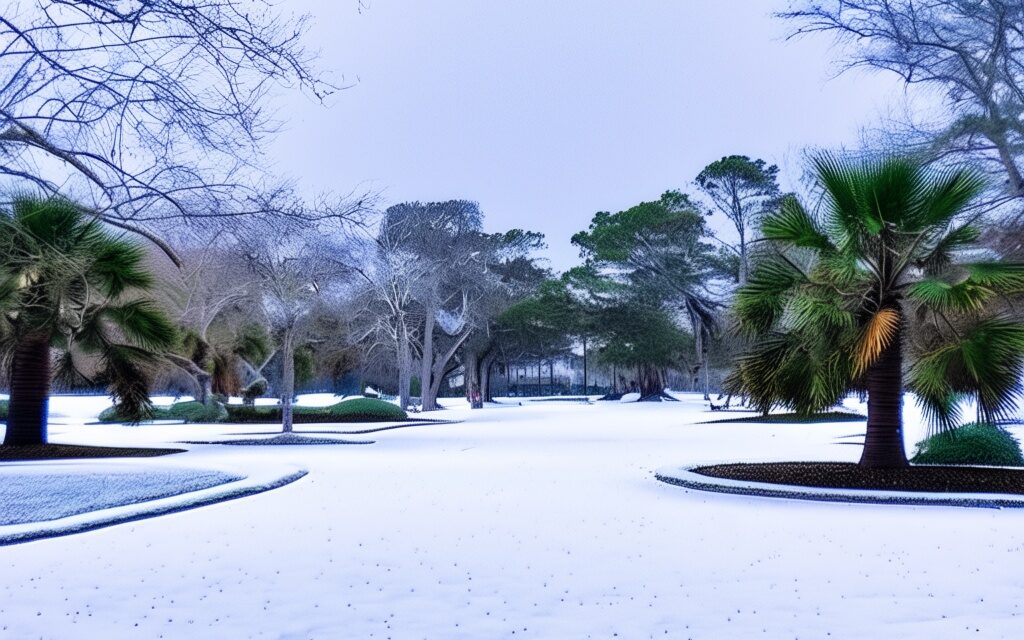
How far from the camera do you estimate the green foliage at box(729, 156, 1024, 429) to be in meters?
11.2

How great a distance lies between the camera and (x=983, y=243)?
21719 millimetres

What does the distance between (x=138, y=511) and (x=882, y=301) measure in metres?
9.73

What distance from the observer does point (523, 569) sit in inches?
271

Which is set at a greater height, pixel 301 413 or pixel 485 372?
pixel 485 372

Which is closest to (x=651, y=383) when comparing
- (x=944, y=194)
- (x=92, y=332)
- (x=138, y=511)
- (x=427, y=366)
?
(x=427, y=366)

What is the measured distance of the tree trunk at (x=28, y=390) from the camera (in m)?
17.7

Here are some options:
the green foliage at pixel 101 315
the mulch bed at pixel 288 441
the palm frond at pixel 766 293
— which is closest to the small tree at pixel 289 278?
the mulch bed at pixel 288 441

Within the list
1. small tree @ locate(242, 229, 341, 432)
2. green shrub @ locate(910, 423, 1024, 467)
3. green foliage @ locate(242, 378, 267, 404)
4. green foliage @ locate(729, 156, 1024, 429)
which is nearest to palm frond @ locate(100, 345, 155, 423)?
small tree @ locate(242, 229, 341, 432)

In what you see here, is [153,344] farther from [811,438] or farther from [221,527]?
[811,438]

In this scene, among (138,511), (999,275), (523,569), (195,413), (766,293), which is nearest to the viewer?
(523,569)

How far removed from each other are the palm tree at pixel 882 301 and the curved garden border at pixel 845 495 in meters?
1.47

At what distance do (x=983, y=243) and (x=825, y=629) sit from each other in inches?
774

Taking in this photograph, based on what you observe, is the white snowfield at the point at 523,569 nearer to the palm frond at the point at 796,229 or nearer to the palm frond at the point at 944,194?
the palm frond at the point at 796,229

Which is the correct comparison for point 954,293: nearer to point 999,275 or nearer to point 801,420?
point 999,275
